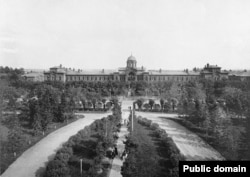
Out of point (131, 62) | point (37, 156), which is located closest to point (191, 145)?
point (37, 156)

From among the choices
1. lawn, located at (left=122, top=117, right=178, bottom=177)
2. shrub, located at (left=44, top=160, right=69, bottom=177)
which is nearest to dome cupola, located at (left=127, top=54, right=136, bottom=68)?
lawn, located at (left=122, top=117, right=178, bottom=177)

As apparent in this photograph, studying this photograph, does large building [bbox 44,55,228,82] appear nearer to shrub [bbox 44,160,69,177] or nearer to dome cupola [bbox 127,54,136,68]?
dome cupola [bbox 127,54,136,68]

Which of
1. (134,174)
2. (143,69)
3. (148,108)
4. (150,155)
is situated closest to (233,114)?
(148,108)

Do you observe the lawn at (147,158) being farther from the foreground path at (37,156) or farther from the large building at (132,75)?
the large building at (132,75)

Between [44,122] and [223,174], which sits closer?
[223,174]

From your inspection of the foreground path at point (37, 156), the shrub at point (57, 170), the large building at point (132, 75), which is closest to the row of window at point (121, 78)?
the large building at point (132, 75)

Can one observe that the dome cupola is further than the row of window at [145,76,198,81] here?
Yes

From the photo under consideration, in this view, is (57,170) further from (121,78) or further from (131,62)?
(131,62)

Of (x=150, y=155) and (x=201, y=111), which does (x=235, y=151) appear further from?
(x=201, y=111)
